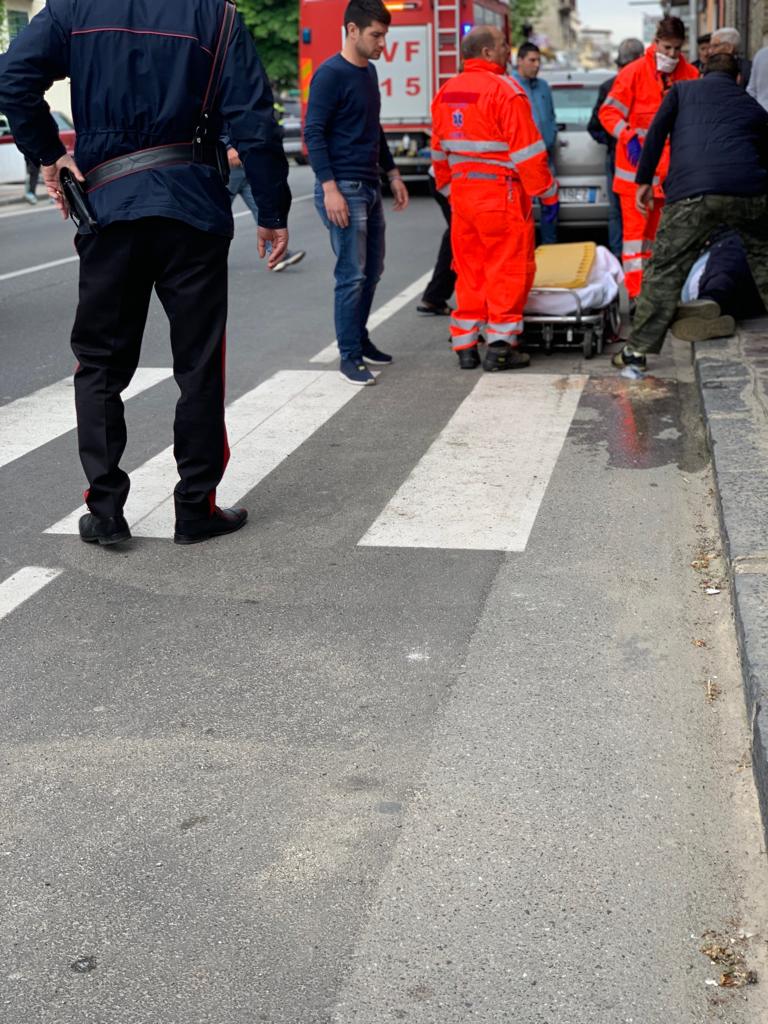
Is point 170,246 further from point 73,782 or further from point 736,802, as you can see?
point 736,802

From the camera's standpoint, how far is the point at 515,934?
109 inches

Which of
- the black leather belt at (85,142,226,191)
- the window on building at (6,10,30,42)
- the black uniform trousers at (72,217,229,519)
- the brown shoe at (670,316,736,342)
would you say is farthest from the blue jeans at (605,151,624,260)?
the window on building at (6,10,30,42)

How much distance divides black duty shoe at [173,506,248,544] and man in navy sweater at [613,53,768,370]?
3.16m

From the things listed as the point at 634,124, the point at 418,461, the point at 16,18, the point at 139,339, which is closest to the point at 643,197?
the point at 634,124

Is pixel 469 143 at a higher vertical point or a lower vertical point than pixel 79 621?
higher

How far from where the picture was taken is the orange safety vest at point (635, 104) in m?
9.46

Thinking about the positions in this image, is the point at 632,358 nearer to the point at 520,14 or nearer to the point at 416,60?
the point at 416,60

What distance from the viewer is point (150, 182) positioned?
15.9 ft

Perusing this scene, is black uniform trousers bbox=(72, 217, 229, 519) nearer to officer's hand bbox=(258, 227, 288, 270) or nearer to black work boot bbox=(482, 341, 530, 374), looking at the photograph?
officer's hand bbox=(258, 227, 288, 270)

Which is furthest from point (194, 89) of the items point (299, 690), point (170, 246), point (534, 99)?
point (534, 99)

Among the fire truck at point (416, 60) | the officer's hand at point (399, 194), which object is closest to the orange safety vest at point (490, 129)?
the officer's hand at point (399, 194)

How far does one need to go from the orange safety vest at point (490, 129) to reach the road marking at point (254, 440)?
1.45 metres

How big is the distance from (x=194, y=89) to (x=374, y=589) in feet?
5.91

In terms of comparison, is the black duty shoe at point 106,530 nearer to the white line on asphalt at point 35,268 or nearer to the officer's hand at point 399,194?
the officer's hand at point 399,194
